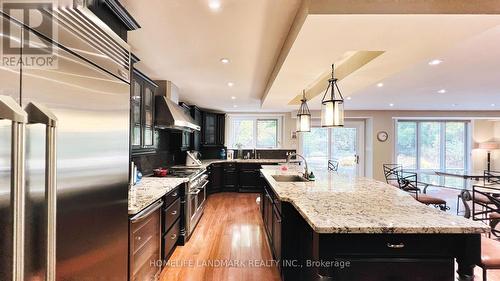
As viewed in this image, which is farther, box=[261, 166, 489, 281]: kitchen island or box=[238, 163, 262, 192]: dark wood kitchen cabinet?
box=[238, 163, 262, 192]: dark wood kitchen cabinet

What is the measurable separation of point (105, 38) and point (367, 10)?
5.04 feet

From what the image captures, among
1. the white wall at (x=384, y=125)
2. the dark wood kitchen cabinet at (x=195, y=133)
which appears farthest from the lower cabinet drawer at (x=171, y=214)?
the white wall at (x=384, y=125)

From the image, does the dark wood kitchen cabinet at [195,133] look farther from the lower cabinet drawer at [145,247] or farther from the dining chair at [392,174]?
the dining chair at [392,174]

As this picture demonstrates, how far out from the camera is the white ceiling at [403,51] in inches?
63.9

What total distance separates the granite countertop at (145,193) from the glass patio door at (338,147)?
207 inches

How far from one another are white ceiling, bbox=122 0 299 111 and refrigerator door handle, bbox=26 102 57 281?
1303mm

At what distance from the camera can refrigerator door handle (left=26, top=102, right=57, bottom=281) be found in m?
0.74

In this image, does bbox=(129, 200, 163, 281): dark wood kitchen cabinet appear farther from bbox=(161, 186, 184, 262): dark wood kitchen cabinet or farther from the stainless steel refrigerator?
the stainless steel refrigerator

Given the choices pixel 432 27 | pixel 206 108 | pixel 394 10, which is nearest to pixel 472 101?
pixel 432 27

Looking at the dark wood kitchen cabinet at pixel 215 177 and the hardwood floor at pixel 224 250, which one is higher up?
the dark wood kitchen cabinet at pixel 215 177

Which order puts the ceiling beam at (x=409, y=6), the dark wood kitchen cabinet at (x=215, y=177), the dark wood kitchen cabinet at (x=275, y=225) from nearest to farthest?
1. the ceiling beam at (x=409, y=6)
2. the dark wood kitchen cabinet at (x=275, y=225)
3. the dark wood kitchen cabinet at (x=215, y=177)

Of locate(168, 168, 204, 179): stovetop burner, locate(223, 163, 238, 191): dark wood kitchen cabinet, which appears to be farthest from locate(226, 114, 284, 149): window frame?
locate(168, 168, 204, 179): stovetop burner

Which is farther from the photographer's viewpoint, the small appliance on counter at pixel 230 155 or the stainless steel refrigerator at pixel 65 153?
the small appliance on counter at pixel 230 155

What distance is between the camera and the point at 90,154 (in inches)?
40.3
